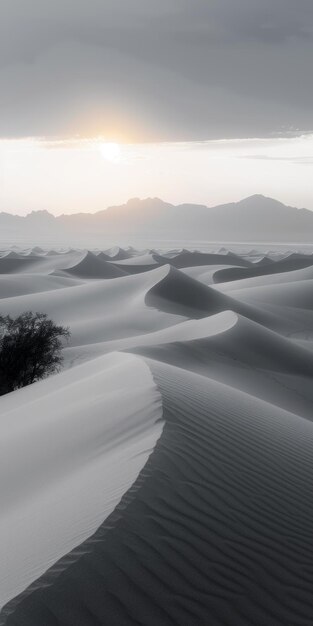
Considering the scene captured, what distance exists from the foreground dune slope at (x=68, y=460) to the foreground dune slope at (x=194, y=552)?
18 centimetres

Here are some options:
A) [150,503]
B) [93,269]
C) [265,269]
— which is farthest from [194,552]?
[265,269]

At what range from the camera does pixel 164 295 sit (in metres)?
41.4

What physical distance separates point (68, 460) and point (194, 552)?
292 centimetres

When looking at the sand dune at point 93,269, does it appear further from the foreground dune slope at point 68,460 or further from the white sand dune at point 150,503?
the foreground dune slope at point 68,460

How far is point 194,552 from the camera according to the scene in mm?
4887

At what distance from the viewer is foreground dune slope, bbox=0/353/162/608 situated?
4973 mm

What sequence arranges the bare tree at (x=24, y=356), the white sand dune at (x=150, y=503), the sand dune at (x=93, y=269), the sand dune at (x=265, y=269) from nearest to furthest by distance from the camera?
the white sand dune at (x=150, y=503) → the bare tree at (x=24, y=356) → the sand dune at (x=265, y=269) → the sand dune at (x=93, y=269)

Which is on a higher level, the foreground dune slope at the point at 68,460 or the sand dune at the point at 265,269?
the foreground dune slope at the point at 68,460

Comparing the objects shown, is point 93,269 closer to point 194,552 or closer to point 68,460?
point 68,460

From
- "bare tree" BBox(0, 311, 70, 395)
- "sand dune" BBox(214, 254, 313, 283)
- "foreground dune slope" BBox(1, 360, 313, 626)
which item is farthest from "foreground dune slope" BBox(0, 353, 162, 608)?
"sand dune" BBox(214, 254, 313, 283)

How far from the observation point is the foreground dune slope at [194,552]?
4.15 meters

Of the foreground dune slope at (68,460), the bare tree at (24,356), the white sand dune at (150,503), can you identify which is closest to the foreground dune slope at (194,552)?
the white sand dune at (150,503)

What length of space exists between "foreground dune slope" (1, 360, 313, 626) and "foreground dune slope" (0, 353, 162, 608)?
0.60ft

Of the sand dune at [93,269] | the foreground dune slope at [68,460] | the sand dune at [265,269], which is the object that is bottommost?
the sand dune at [265,269]
